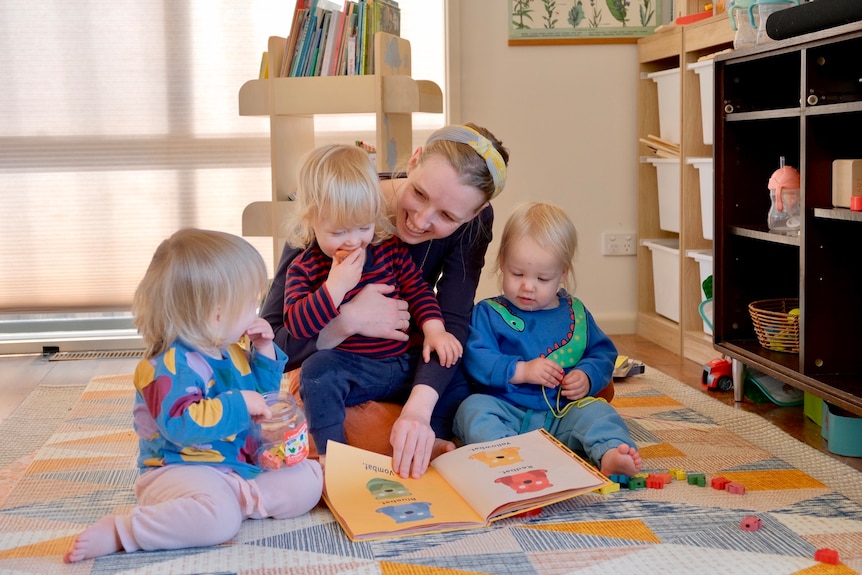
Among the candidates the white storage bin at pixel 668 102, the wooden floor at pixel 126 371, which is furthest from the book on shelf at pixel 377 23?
the wooden floor at pixel 126 371

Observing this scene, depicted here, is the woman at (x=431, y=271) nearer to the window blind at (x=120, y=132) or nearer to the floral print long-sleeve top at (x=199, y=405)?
the floral print long-sleeve top at (x=199, y=405)

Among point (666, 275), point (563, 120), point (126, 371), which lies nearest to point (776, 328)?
point (666, 275)

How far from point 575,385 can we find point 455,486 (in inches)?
15.1

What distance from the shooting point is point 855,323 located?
1.93m

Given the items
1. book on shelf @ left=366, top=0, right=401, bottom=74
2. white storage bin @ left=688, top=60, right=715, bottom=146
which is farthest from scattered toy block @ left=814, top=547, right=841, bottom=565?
book on shelf @ left=366, top=0, right=401, bottom=74

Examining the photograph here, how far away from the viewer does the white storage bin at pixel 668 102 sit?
291 centimetres

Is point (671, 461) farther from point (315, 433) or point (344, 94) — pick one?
point (344, 94)

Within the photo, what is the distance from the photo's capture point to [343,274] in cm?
162

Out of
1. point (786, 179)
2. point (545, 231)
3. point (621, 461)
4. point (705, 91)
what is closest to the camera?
point (621, 461)

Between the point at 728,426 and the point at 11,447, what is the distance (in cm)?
146

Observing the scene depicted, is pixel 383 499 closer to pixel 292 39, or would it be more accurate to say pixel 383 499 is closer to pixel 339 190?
pixel 339 190

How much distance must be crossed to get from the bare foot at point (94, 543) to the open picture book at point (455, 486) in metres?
0.31

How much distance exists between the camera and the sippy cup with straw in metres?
2.06

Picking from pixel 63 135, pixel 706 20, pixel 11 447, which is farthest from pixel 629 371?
pixel 63 135
